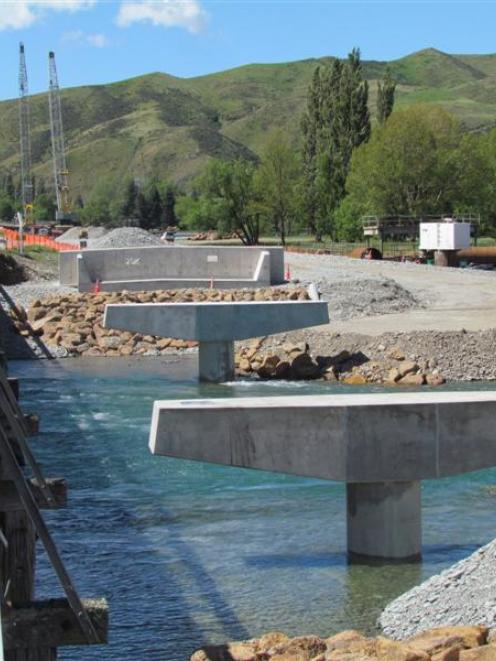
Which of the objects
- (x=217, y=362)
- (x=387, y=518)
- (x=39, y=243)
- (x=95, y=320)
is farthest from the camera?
(x=39, y=243)

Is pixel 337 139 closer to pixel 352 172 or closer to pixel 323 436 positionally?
pixel 352 172

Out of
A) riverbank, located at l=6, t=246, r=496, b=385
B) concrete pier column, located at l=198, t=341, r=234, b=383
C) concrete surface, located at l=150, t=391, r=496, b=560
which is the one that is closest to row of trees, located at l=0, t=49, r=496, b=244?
riverbank, located at l=6, t=246, r=496, b=385

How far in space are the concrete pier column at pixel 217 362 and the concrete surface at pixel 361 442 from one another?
2117 cm

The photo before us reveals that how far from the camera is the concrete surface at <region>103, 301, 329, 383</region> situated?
3688cm

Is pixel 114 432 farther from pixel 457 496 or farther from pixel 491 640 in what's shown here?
pixel 491 640

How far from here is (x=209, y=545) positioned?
18.5m

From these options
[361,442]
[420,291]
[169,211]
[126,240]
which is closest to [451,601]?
[361,442]

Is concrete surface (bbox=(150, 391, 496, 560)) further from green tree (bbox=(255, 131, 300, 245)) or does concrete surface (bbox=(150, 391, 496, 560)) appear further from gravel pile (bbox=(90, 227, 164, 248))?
→ green tree (bbox=(255, 131, 300, 245))

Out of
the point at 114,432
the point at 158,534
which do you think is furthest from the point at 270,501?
the point at 114,432

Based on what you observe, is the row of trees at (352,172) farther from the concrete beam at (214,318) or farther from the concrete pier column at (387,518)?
the concrete pier column at (387,518)

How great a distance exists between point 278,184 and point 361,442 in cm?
9749

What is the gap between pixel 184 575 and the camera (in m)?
16.9

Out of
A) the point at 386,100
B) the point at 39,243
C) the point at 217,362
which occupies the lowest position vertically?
the point at 217,362

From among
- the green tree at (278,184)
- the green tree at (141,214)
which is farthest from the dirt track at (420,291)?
the green tree at (141,214)
